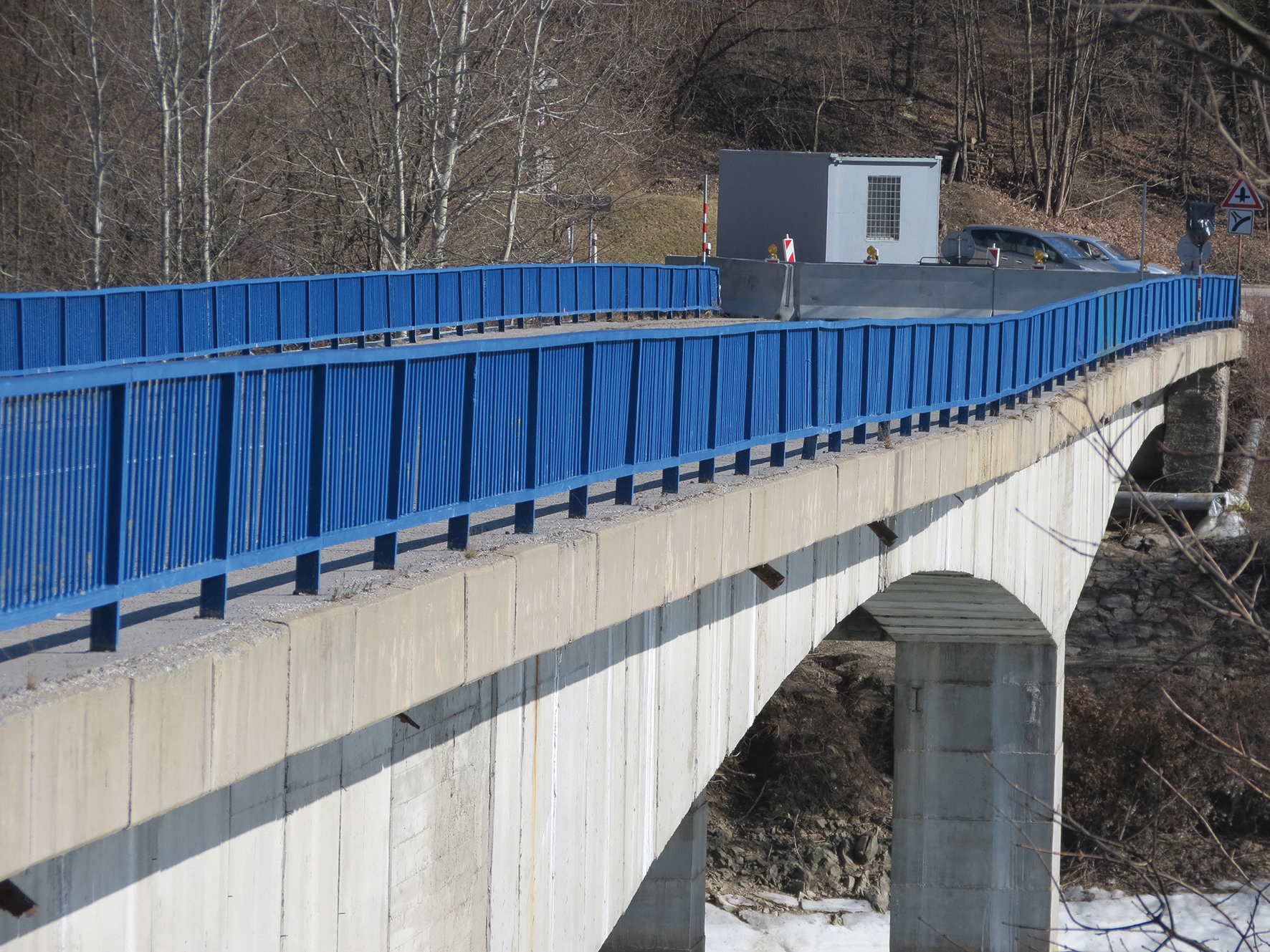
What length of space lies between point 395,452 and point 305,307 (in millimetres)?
12123

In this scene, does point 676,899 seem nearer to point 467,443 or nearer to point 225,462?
point 467,443

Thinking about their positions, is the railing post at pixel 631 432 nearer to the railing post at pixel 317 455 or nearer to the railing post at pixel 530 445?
the railing post at pixel 530 445

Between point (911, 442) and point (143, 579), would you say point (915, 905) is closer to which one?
point (911, 442)

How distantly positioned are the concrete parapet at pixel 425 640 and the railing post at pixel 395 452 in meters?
0.30

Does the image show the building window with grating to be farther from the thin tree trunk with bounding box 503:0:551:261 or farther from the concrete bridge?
the concrete bridge

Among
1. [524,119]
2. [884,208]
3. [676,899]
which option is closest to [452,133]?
[524,119]

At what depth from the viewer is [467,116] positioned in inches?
1186

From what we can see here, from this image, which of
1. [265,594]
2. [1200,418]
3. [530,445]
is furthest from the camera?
[1200,418]

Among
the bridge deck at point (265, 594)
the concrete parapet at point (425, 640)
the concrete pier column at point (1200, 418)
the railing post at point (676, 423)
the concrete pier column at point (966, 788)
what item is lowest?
the concrete pier column at point (966, 788)

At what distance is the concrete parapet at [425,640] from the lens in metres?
3.89

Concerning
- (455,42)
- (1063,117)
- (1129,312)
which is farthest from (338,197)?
(1063,117)

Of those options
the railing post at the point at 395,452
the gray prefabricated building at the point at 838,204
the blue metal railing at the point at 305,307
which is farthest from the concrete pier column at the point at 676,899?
the gray prefabricated building at the point at 838,204

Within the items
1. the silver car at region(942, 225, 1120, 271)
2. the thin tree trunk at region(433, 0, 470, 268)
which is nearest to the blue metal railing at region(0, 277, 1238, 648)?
the thin tree trunk at region(433, 0, 470, 268)

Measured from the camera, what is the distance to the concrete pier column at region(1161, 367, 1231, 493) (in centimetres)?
2939
